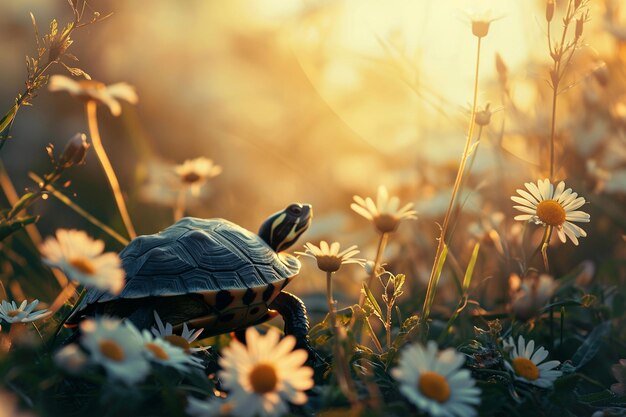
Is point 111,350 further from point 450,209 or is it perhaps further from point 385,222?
point 450,209

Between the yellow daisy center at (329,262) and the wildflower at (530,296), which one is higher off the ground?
the wildflower at (530,296)

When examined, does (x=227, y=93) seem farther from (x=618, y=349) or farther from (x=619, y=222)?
(x=618, y=349)

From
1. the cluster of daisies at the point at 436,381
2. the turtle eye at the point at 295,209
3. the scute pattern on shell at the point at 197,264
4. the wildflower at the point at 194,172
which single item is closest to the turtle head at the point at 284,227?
the turtle eye at the point at 295,209

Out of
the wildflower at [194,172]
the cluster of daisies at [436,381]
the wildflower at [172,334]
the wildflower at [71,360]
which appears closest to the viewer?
the wildflower at [71,360]

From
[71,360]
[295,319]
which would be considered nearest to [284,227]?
[295,319]

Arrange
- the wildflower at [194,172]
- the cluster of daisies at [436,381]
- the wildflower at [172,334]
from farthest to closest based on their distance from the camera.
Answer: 1. the wildflower at [194,172]
2. the wildflower at [172,334]
3. the cluster of daisies at [436,381]

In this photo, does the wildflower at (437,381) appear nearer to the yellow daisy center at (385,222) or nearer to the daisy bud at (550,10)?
the yellow daisy center at (385,222)
